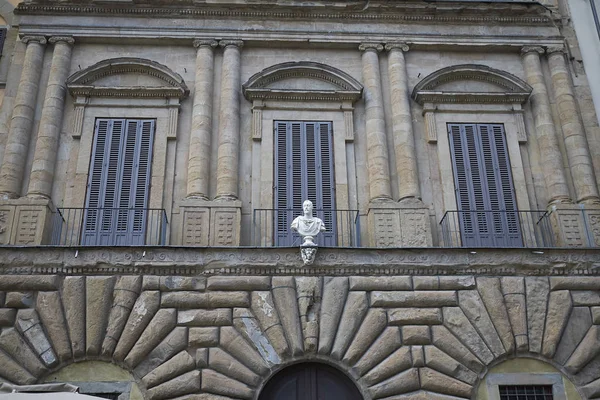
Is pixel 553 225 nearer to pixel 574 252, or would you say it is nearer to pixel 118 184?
pixel 574 252

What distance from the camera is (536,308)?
12789mm

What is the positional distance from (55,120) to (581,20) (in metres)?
13.1

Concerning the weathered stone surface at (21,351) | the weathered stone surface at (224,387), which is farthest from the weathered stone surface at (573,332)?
the weathered stone surface at (21,351)

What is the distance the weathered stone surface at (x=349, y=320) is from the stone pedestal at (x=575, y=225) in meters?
4.57

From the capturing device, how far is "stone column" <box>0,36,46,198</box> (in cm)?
1420

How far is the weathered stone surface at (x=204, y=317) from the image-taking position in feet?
40.7

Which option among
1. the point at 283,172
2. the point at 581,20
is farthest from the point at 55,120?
the point at 581,20

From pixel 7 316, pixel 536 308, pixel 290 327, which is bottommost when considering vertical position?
pixel 290 327

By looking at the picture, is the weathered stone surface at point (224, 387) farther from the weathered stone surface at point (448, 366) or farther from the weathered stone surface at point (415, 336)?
the weathered stone surface at point (448, 366)

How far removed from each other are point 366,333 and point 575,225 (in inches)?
209

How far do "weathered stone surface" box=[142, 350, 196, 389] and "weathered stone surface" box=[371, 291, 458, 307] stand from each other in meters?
3.61

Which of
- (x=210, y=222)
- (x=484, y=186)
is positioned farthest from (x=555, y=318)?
(x=210, y=222)

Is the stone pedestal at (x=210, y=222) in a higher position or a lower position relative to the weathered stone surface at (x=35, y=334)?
higher

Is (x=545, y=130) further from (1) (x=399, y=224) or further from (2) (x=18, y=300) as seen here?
(2) (x=18, y=300)
